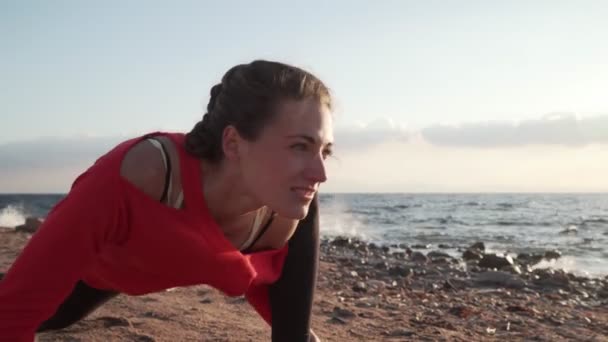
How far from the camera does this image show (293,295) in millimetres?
3070

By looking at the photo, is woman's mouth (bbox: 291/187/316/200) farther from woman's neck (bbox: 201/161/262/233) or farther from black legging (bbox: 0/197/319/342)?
black legging (bbox: 0/197/319/342)

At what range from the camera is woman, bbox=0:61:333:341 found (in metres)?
2.12

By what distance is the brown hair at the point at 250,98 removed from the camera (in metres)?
2.39

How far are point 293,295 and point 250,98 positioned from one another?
1.08 m

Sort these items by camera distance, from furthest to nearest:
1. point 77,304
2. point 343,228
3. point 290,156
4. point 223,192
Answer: point 343,228 → point 77,304 → point 223,192 → point 290,156

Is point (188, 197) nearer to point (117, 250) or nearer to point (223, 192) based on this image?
point (223, 192)

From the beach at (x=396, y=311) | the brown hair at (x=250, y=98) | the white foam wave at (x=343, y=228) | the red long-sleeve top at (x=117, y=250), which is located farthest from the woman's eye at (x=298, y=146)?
the white foam wave at (x=343, y=228)

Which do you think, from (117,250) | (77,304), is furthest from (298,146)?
(77,304)

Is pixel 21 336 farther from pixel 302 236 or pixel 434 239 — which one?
pixel 434 239

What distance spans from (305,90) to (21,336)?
125cm

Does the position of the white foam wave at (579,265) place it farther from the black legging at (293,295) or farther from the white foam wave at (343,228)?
the black legging at (293,295)

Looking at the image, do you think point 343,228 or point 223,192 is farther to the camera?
point 343,228

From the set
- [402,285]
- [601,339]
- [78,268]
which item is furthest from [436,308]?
[78,268]

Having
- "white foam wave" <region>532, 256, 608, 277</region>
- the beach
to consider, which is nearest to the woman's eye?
the beach
